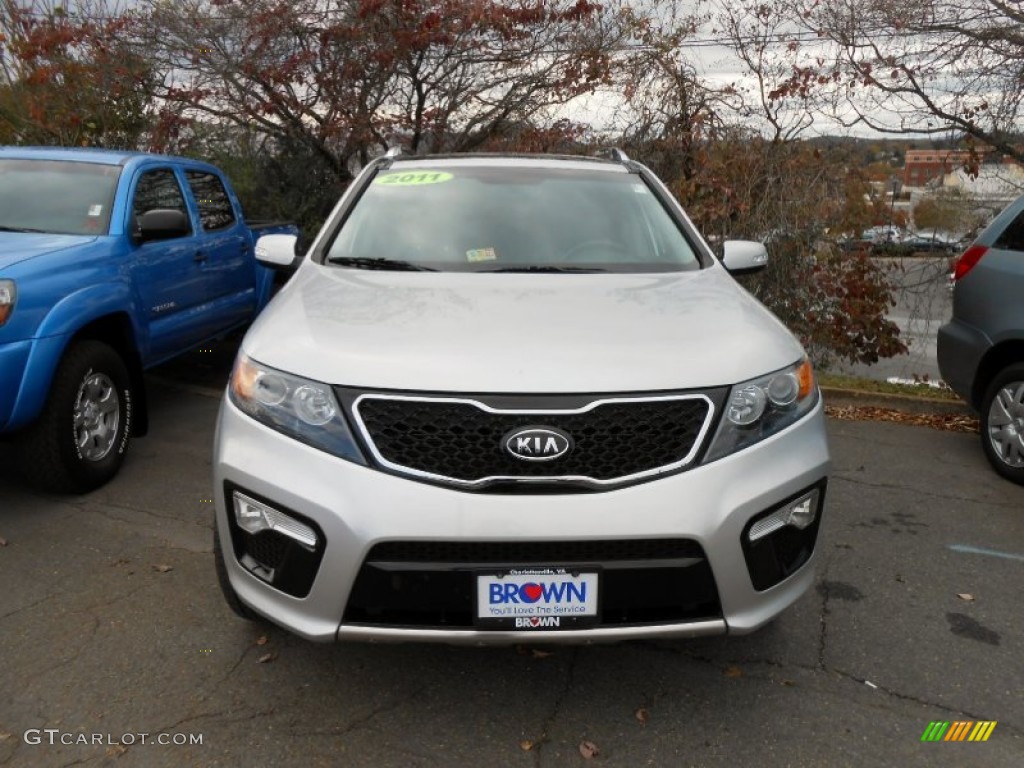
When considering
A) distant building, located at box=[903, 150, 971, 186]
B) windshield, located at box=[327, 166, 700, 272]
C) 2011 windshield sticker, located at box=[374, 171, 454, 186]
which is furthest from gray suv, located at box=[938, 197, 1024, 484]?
distant building, located at box=[903, 150, 971, 186]

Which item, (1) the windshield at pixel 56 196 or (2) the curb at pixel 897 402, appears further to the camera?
(2) the curb at pixel 897 402

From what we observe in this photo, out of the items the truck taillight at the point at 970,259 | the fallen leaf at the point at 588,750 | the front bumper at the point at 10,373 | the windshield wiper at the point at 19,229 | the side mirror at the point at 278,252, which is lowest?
the fallen leaf at the point at 588,750

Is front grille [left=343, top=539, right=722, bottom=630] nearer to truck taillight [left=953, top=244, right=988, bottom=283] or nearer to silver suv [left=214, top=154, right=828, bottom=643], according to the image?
silver suv [left=214, top=154, right=828, bottom=643]

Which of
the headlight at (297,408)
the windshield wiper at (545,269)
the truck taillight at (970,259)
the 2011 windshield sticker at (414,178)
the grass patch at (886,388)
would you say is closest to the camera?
the headlight at (297,408)

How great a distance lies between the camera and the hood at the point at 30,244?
4.14 metres

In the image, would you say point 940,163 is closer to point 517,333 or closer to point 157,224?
point 157,224

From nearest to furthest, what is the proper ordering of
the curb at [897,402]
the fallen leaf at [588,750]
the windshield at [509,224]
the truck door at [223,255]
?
the fallen leaf at [588,750] → the windshield at [509,224] → the truck door at [223,255] → the curb at [897,402]

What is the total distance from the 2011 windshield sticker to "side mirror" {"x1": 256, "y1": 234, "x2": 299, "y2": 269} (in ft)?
Answer: 1.70

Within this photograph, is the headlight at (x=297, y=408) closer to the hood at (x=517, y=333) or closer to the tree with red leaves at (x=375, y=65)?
the hood at (x=517, y=333)

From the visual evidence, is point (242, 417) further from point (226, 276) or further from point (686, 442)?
point (226, 276)

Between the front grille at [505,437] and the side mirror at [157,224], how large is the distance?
10.5 feet

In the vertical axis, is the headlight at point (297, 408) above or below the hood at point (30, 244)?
above

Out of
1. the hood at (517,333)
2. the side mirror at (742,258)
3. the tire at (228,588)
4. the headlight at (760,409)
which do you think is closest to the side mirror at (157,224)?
the hood at (517,333)

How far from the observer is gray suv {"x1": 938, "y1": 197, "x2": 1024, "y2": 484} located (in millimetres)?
4789
